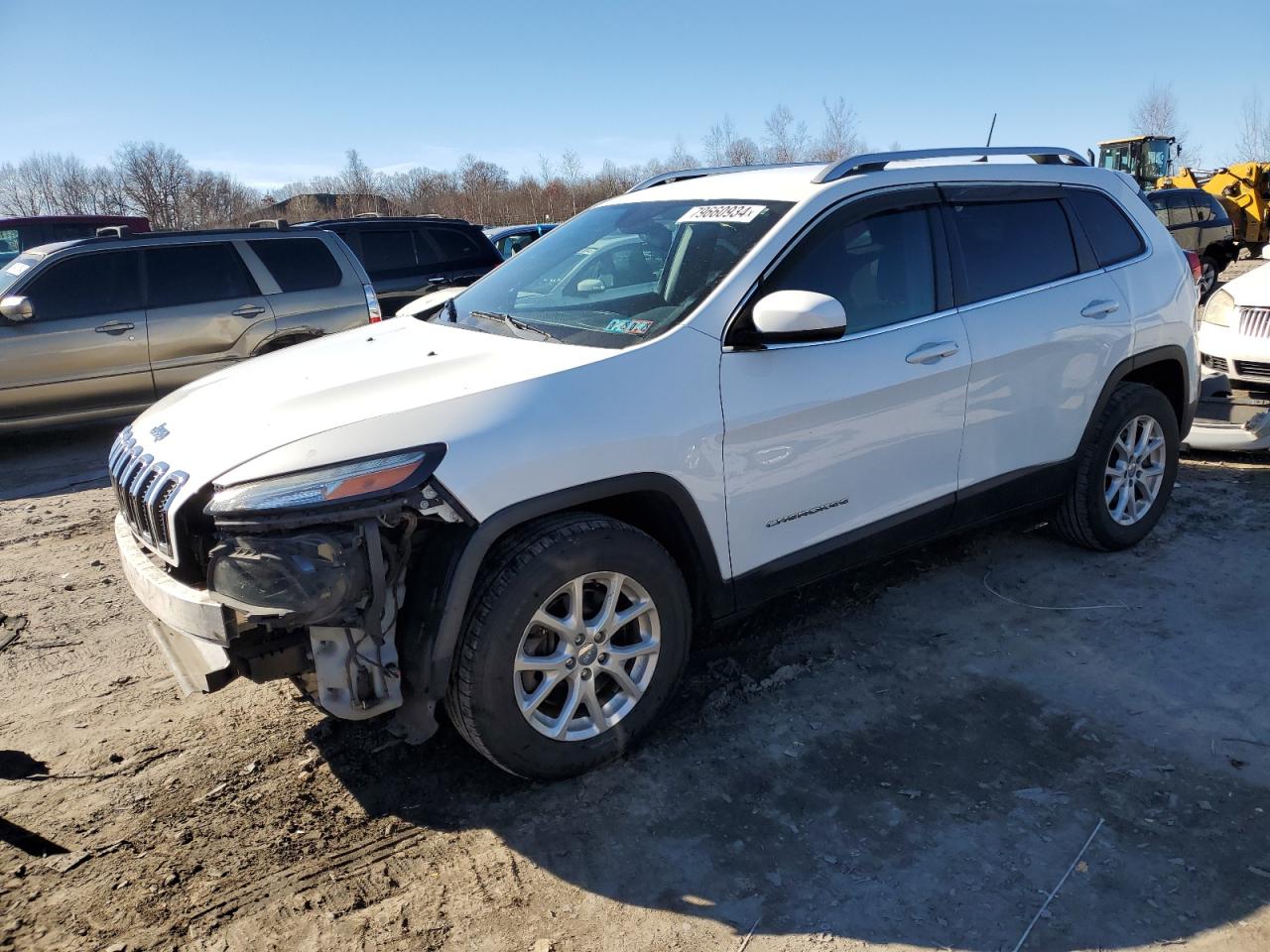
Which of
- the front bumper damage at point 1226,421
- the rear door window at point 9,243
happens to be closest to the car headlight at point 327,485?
the front bumper damage at point 1226,421

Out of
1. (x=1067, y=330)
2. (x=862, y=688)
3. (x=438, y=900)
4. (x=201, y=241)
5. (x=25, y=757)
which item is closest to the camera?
(x=438, y=900)

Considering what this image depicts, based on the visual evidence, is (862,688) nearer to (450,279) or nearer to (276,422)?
(276,422)

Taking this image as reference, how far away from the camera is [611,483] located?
2.86m

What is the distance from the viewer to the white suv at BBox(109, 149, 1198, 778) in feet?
8.48

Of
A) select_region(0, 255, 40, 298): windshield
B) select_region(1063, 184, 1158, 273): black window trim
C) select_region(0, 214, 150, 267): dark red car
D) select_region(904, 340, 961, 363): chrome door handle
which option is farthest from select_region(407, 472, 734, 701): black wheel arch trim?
select_region(0, 214, 150, 267): dark red car

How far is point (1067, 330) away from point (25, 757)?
14.7 feet

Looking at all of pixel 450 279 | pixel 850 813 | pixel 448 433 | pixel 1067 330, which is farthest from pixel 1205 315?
pixel 450 279

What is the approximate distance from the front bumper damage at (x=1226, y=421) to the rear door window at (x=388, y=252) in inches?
304

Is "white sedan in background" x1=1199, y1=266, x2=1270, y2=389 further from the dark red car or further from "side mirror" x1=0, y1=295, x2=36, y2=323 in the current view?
the dark red car

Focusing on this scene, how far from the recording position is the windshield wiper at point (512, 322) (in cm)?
334

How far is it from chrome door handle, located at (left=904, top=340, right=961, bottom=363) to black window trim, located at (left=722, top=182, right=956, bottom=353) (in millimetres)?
110

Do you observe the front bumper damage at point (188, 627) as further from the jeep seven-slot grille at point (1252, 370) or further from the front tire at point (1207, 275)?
the front tire at point (1207, 275)

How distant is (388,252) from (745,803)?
345 inches

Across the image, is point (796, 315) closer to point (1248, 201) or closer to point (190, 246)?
point (190, 246)
